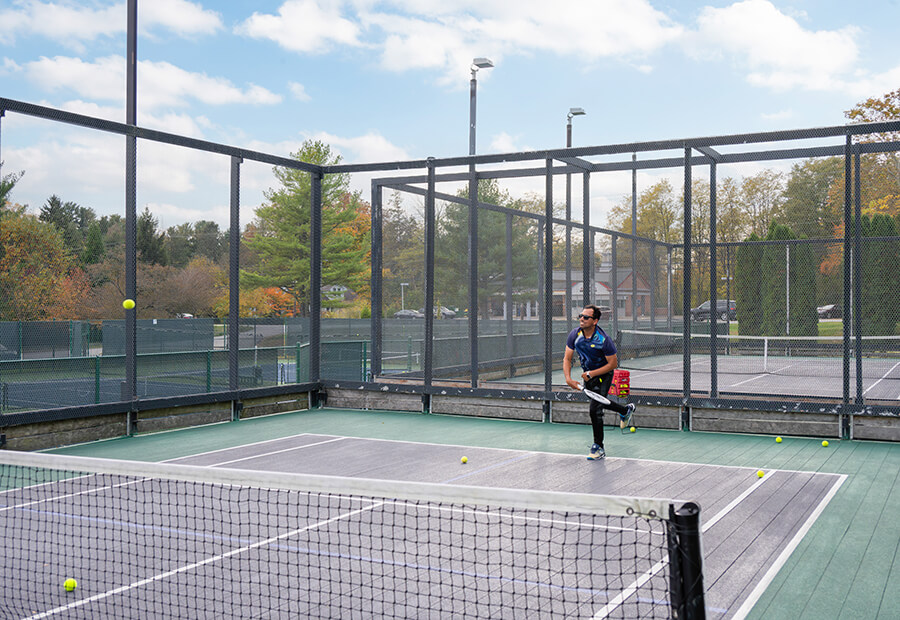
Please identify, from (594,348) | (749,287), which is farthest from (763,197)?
(594,348)

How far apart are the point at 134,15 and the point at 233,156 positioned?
2510 mm

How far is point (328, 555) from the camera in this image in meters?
5.91

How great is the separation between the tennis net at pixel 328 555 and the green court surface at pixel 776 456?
96 centimetres

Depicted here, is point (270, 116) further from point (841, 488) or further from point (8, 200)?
point (841, 488)

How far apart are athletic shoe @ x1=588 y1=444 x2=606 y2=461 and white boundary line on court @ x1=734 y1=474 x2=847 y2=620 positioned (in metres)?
2.66

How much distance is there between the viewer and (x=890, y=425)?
10938 mm

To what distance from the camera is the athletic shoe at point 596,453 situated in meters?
9.88

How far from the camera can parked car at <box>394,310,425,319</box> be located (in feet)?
47.8

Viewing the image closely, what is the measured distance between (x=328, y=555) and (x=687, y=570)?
3415 mm

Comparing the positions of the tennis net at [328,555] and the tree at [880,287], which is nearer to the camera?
the tennis net at [328,555]

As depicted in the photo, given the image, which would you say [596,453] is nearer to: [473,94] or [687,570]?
[687,570]

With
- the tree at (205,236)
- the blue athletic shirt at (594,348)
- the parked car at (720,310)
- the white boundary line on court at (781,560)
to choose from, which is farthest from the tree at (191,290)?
the white boundary line on court at (781,560)

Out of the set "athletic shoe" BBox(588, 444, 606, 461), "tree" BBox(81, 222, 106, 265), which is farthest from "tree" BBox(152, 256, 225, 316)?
"athletic shoe" BBox(588, 444, 606, 461)

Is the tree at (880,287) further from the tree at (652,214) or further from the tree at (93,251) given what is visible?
the tree at (93,251)
